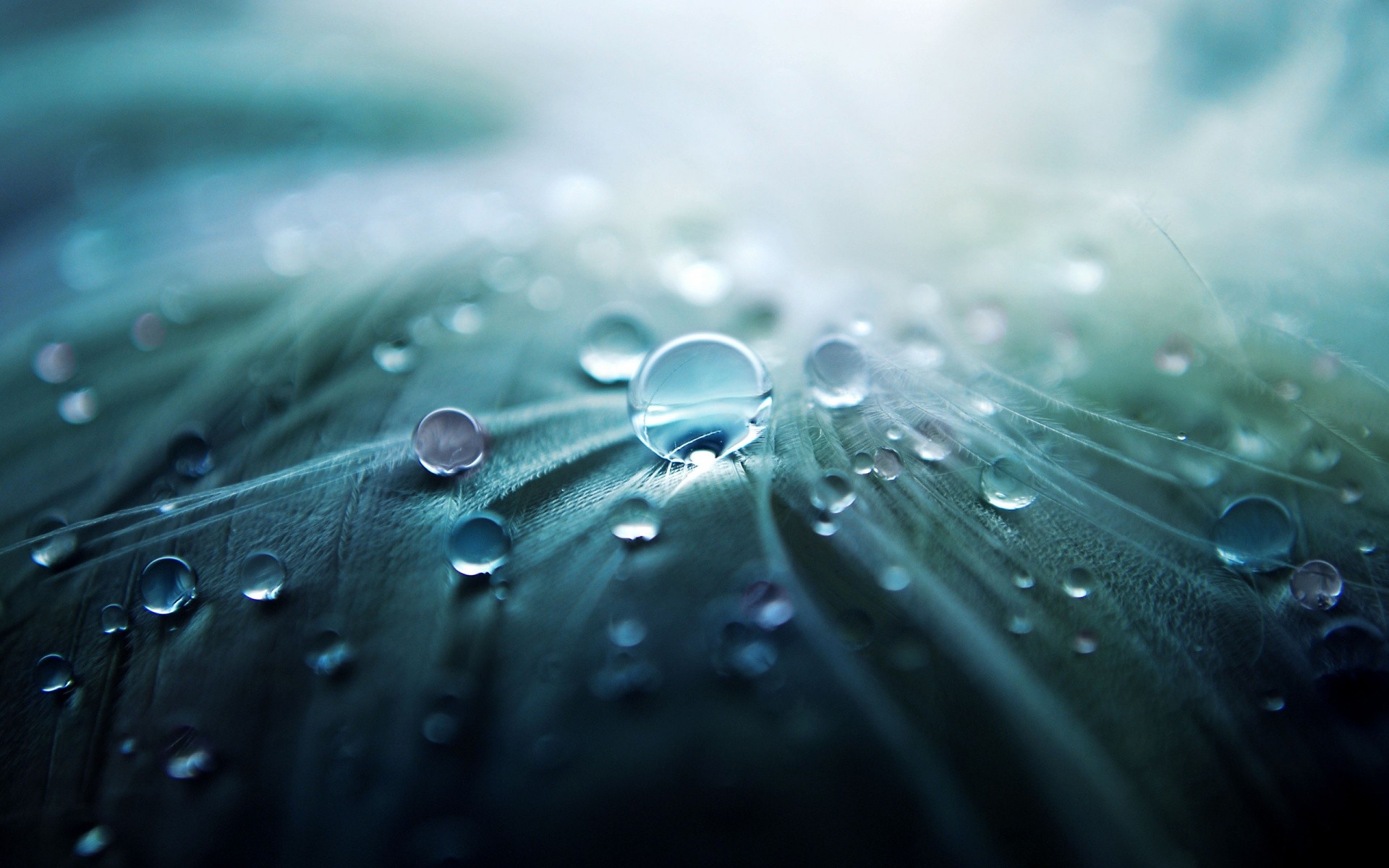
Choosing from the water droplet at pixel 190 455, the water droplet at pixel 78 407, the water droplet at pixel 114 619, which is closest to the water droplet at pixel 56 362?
the water droplet at pixel 78 407

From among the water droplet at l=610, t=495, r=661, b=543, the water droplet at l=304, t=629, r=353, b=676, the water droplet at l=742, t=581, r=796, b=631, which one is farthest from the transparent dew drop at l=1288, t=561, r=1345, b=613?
the water droplet at l=304, t=629, r=353, b=676

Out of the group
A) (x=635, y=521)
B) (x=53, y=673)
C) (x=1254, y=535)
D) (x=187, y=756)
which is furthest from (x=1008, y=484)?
(x=53, y=673)

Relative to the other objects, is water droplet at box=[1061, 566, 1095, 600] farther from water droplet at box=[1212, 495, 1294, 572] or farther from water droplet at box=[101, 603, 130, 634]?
water droplet at box=[101, 603, 130, 634]

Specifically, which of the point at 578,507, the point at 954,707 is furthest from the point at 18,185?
the point at 954,707

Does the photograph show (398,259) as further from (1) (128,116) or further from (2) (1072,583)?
(2) (1072,583)

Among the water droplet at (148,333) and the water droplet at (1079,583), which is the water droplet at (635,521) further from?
the water droplet at (148,333)

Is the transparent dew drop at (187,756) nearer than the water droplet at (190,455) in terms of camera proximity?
Yes

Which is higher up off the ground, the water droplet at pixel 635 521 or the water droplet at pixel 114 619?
the water droplet at pixel 114 619
